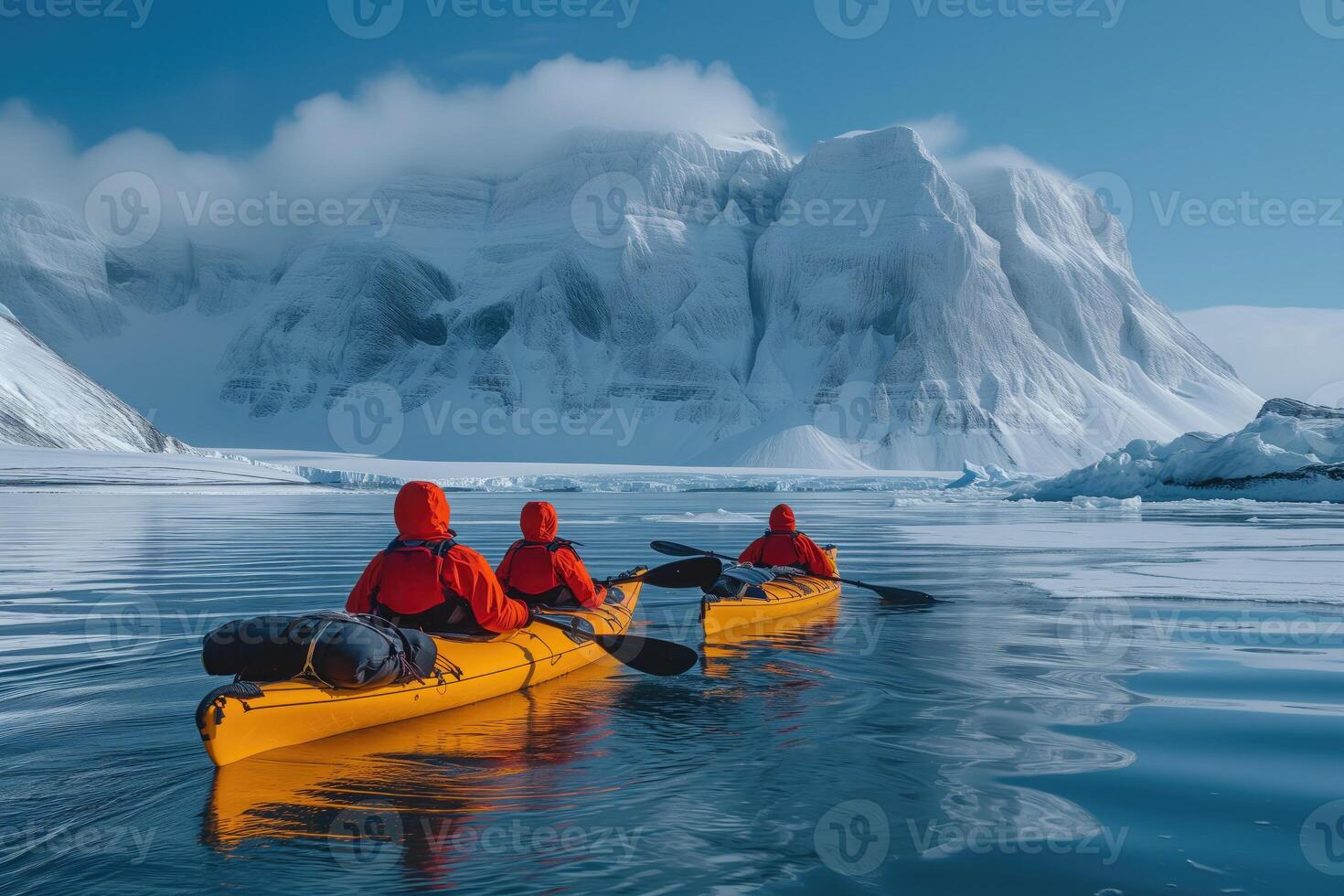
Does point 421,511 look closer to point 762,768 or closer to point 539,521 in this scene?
point 539,521

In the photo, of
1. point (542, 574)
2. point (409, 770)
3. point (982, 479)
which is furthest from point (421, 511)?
point (982, 479)

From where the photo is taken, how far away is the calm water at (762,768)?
4.09m

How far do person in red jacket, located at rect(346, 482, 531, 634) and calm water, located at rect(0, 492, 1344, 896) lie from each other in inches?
29.6

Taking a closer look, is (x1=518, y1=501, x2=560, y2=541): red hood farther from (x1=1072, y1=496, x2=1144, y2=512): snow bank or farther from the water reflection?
(x1=1072, y1=496, x2=1144, y2=512): snow bank

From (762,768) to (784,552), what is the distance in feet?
21.7

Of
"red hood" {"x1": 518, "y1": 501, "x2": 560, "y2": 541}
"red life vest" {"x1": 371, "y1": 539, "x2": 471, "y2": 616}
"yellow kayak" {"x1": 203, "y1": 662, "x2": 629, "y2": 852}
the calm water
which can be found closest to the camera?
the calm water

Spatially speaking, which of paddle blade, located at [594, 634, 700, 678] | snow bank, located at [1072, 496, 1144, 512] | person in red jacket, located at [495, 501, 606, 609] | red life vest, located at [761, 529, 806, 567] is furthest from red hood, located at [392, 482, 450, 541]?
snow bank, located at [1072, 496, 1144, 512]

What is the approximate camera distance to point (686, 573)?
1123 centimetres

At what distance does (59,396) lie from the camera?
62.0 m

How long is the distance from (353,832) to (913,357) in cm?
8744

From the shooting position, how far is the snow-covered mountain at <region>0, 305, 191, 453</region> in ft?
186

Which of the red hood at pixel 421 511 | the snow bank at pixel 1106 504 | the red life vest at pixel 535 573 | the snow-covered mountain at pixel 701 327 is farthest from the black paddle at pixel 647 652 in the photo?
the snow-covered mountain at pixel 701 327

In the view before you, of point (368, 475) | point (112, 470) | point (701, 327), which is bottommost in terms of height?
point (368, 475)

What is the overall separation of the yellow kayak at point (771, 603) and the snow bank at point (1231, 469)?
32.8m
